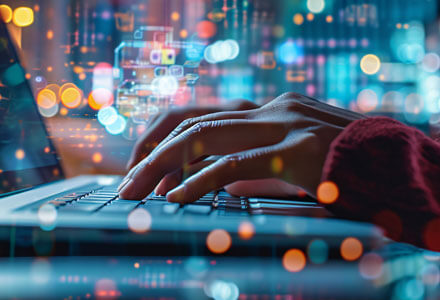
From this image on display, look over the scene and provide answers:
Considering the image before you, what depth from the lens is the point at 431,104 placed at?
2.58 m

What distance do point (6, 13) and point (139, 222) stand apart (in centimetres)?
69

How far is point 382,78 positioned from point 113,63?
3156mm

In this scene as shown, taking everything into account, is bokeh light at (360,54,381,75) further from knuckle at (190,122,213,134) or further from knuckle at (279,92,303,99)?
knuckle at (190,122,213,134)

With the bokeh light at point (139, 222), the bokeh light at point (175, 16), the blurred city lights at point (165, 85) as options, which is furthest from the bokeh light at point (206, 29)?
the bokeh light at point (139, 222)

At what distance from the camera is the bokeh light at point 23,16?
2.52 feet

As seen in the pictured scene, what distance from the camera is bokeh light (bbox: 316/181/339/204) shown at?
0.38 meters

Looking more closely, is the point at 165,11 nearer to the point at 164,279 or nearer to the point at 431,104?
the point at 164,279

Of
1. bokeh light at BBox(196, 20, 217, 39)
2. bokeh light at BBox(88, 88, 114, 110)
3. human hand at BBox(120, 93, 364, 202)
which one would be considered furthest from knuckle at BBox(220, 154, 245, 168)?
bokeh light at BBox(196, 20, 217, 39)

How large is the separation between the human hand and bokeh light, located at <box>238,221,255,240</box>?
6.6 inches

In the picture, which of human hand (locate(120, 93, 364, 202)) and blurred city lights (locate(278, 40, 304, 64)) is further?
blurred city lights (locate(278, 40, 304, 64))

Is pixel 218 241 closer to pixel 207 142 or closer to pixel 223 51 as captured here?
pixel 207 142

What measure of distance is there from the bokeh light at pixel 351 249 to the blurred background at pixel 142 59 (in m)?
0.65

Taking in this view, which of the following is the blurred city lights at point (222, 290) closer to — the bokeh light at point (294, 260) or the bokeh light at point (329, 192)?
the bokeh light at point (294, 260)

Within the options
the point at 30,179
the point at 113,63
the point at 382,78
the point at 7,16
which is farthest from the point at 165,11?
the point at 382,78
